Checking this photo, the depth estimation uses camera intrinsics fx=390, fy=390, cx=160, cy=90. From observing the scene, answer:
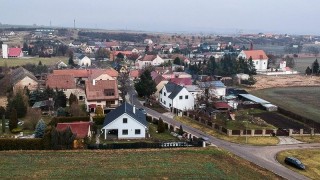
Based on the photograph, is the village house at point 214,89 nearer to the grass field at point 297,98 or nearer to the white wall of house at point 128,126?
the grass field at point 297,98

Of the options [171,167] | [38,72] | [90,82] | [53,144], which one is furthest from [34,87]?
[171,167]

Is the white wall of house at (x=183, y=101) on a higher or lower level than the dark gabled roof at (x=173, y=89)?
lower

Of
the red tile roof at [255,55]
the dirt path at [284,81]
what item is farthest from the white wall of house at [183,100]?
the red tile roof at [255,55]

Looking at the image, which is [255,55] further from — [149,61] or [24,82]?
[24,82]

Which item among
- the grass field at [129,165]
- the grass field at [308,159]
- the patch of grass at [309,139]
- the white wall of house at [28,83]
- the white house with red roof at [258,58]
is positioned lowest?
the grass field at [308,159]

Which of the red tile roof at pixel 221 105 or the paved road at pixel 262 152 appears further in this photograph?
the red tile roof at pixel 221 105

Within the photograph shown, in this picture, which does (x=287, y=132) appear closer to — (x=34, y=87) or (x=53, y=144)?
(x=53, y=144)

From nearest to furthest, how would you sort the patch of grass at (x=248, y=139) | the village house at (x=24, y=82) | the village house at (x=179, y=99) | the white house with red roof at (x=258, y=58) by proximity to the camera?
the patch of grass at (x=248, y=139) < the village house at (x=179, y=99) < the village house at (x=24, y=82) < the white house with red roof at (x=258, y=58)
